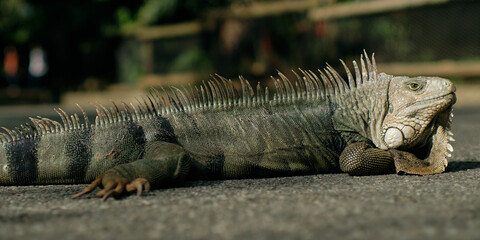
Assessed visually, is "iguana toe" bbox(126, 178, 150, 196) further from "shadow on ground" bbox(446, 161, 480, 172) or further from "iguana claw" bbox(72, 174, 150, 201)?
"shadow on ground" bbox(446, 161, 480, 172)

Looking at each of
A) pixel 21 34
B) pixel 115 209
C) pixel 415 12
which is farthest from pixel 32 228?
pixel 21 34

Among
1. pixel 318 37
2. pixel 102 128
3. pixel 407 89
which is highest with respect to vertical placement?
pixel 318 37

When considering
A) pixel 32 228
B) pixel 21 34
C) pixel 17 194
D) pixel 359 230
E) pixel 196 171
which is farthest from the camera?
pixel 21 34

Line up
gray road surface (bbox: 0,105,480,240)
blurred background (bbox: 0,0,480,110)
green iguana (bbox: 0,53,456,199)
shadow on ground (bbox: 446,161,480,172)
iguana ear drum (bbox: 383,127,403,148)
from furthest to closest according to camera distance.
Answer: blurred background (bbox: 0,0,480,110) < shadow on ground (bbox: 446,161,480,172) < iguana ear drum (bbox: 383,127,403,148) < green iguana (bbox: 0,53,456,199) < gray road surface (bbox: 0,105,480,240)

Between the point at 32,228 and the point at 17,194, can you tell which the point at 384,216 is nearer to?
the point at 32,228

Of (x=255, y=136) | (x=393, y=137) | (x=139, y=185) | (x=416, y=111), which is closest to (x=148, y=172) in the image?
(x=139, y=185)

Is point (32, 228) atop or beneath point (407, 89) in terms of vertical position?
beneath

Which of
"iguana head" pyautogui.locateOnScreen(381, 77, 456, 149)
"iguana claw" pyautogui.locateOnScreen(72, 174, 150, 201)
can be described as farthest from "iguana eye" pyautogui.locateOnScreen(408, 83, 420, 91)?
"iguana claw" pyautogui.locateOnScreen(72, 174, 150, 201)
